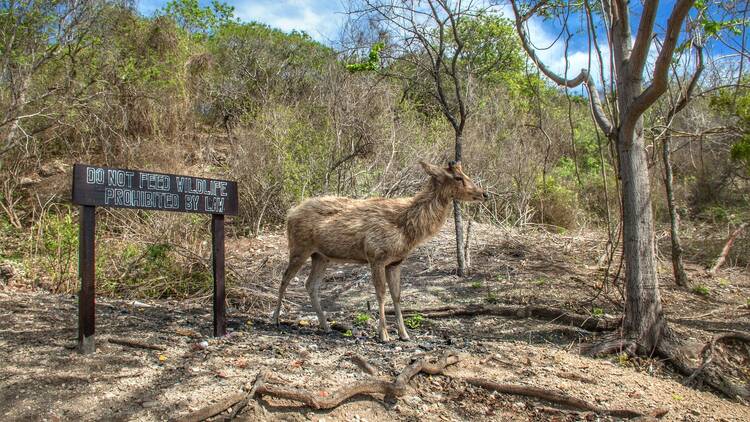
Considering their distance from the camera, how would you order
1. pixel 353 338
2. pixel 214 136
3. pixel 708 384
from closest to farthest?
pixel 708 384
pixel 353 338
pixel 214 136

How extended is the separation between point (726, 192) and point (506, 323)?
44.1 feet

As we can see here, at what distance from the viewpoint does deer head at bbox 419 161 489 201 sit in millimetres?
7863

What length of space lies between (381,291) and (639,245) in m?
3.04

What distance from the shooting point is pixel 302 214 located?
799cm

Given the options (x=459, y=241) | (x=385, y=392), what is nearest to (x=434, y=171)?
(x=459, y=241)

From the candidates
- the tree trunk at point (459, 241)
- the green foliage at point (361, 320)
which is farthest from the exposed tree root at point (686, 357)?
the tree trunk at point (459, 241)

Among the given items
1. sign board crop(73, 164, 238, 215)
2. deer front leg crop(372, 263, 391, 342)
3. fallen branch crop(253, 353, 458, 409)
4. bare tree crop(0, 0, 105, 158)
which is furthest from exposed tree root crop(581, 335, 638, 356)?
bare tree crop(0, 0, 105, 158)

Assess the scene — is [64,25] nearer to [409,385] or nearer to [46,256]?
[46,256]

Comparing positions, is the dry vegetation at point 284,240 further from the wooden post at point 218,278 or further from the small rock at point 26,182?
the wooden post at point 218,278

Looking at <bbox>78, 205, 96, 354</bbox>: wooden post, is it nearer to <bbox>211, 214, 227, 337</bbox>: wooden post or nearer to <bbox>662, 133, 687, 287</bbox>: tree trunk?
<bbox>211, 214, 227, 337</bbox>: wooden post

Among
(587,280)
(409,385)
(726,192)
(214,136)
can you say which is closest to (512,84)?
(726,192)

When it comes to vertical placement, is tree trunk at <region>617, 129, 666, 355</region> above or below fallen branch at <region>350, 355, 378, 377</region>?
above

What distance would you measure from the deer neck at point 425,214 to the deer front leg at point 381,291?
561 mm

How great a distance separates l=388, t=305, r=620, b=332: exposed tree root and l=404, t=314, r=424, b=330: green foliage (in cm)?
23
